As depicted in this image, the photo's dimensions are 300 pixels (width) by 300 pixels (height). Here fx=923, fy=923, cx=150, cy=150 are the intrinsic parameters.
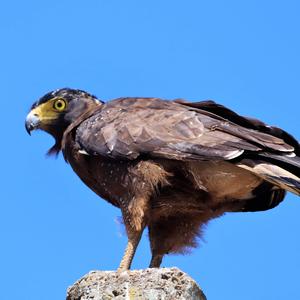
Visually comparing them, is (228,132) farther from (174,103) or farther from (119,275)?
(119,275)

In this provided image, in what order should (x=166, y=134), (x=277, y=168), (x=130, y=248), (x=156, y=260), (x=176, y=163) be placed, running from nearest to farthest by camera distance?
(x=277, y=168), (x=130, y=248), (x=176, y=163), (x=166, y=134), (x=156, y=260)

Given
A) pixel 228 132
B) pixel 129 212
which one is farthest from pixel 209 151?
pixel 129 212

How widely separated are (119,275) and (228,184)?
2018 mm

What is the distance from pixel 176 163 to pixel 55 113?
2104 millimetres

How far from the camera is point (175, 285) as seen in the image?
778 cm

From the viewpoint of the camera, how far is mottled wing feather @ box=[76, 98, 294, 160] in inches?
363

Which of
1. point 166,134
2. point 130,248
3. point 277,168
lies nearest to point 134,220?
point 130,248

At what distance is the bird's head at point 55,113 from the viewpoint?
35.8ft

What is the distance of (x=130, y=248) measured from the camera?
9.23 metres

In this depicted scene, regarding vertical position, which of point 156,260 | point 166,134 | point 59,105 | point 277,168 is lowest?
point 156,260

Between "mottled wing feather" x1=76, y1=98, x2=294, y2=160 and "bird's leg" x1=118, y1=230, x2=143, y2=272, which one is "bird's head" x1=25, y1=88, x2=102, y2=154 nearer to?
"mottled wing feather" x1=76, y1=98, x2=294, y2=160

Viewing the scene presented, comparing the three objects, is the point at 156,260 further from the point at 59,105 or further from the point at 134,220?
the point at 59,105

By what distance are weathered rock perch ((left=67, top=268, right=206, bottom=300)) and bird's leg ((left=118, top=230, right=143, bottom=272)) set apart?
39.1 inches

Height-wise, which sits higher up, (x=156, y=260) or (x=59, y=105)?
(x=59, y=105)
